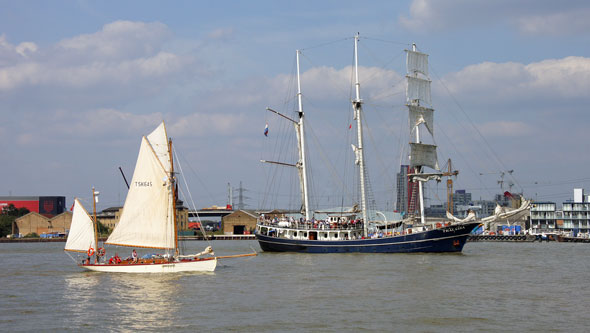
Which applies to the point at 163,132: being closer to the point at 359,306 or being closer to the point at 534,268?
the point at 359,306

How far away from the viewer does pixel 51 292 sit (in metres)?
56.3

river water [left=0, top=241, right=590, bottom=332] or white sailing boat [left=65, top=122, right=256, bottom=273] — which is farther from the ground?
white sailing boat [left=65, top=122, right=256, bottom=273]

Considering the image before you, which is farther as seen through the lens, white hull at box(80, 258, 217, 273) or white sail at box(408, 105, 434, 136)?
white sail at box(408, 105, 434, 136)

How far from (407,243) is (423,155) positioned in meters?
21.7

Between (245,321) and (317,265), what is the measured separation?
36789 millimetres

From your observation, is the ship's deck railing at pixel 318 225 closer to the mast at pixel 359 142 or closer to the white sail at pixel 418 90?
the mast at pixel 359 142

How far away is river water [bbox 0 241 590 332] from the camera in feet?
133

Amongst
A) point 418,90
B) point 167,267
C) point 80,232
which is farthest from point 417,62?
point 80,232

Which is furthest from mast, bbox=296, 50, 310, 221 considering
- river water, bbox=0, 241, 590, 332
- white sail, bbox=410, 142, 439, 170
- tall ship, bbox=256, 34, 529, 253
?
river water, bbox=0, 241, 590, 332

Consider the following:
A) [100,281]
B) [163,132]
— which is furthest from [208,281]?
[163,132]

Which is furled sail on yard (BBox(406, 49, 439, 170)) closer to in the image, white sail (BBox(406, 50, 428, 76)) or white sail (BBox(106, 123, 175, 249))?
white sail (BBox(406, 50, 428, 76))

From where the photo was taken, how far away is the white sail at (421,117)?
363ft

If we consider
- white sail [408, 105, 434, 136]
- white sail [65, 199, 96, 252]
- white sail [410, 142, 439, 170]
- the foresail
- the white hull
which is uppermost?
white sail [408, 105, 434, 136]

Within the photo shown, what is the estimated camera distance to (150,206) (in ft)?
216
